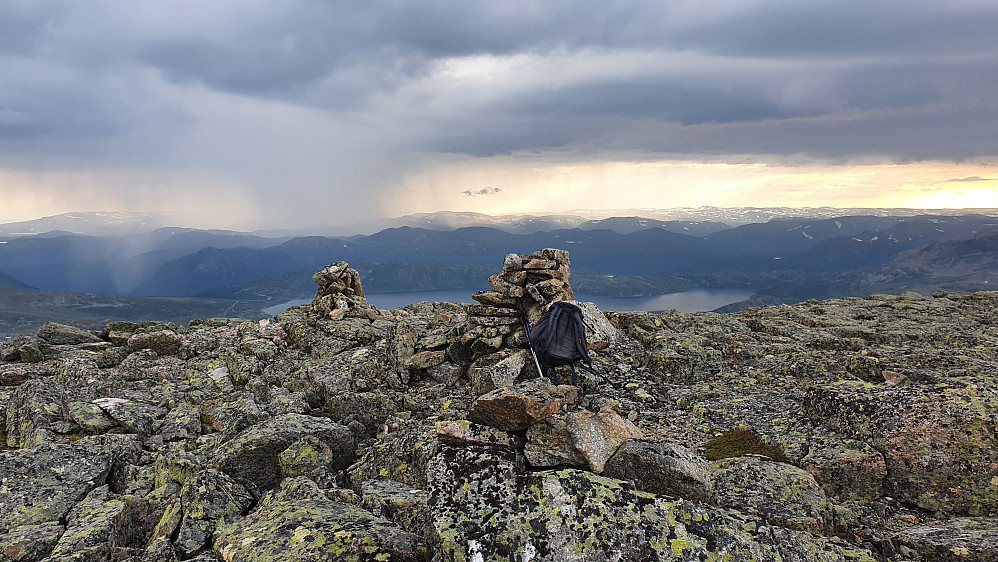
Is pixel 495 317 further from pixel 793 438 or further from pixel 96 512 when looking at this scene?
pixel 96 512

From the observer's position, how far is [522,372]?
1803 centimetres

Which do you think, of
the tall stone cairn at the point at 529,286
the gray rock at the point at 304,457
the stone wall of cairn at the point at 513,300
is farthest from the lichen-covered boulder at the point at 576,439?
the tall stone cairn at the point at 529,286

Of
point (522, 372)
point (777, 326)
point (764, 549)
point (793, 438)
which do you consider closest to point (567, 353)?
point (522, 372)

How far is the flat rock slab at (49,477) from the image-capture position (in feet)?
38.3

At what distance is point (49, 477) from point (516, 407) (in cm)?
1429

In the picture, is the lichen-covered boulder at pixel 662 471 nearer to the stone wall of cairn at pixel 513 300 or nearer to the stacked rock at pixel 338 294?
the stone wall of cairn at pixel 513 300

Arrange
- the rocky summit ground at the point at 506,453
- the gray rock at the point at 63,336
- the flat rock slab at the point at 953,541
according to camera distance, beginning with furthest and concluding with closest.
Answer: the gray rock at the point at 63,336, the rocky summit ground at the point at 506,453, the flat rock slab at the point at 953,541

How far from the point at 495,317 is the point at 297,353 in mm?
12066

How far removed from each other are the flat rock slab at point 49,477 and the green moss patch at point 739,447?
18482mm

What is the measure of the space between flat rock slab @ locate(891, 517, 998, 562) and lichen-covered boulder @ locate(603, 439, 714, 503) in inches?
142

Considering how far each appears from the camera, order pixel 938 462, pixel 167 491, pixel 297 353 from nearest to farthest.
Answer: pixel 938 462 → pixel 167 491 → pixel 297 353

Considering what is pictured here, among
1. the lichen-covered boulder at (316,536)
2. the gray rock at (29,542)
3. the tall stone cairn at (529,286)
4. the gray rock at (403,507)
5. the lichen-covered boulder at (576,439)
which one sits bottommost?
the gray rock at (29,542)

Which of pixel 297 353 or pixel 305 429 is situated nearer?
pixel 305 429

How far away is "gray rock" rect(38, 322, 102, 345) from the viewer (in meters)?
30.7
